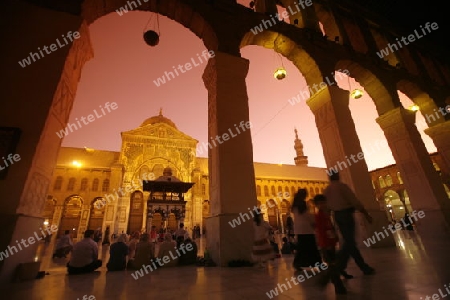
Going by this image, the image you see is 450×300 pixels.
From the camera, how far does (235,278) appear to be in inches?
125

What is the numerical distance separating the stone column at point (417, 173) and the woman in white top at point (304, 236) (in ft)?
19.4

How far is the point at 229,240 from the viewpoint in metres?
4.36

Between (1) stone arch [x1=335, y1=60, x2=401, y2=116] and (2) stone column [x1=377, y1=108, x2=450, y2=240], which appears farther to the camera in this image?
(1) stone arch [x1=335, y1=60, x2=401, y2=116]

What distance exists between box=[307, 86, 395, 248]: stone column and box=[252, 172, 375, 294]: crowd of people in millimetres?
2789

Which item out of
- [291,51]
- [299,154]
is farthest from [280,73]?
[299,154]

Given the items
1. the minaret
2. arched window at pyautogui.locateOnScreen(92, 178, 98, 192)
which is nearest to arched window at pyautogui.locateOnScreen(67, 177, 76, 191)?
arched window at pyautogui.locateOnScreen(92, 178, 98, 192)

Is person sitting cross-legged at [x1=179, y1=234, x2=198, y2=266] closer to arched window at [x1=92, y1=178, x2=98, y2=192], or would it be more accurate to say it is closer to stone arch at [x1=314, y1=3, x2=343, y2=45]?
stone arch at [x1=314, y1=3, x2=343, y2=45]

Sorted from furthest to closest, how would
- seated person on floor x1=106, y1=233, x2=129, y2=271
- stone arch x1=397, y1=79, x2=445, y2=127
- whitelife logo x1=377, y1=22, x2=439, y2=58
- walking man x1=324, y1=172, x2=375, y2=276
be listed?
whitelife logo x1=377, y1=22, x2=439, y2=58 → stone arch x1=397, y1=79, x2=445, y2=127 → seated person on floor x1=106, y1=233, x2=129, y2=271 → walking man x1=324, y1=172, x2=375, y2=276

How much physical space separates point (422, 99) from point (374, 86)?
3.21 metres

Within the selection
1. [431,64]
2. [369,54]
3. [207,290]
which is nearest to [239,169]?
[207,290]

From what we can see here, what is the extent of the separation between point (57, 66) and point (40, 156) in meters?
1.90

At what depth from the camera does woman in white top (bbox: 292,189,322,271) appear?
146 inches

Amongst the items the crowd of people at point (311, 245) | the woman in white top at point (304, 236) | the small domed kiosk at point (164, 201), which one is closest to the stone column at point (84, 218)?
the small domed kiosk at point (164, 201)

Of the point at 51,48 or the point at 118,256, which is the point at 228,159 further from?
the point at 51,48
